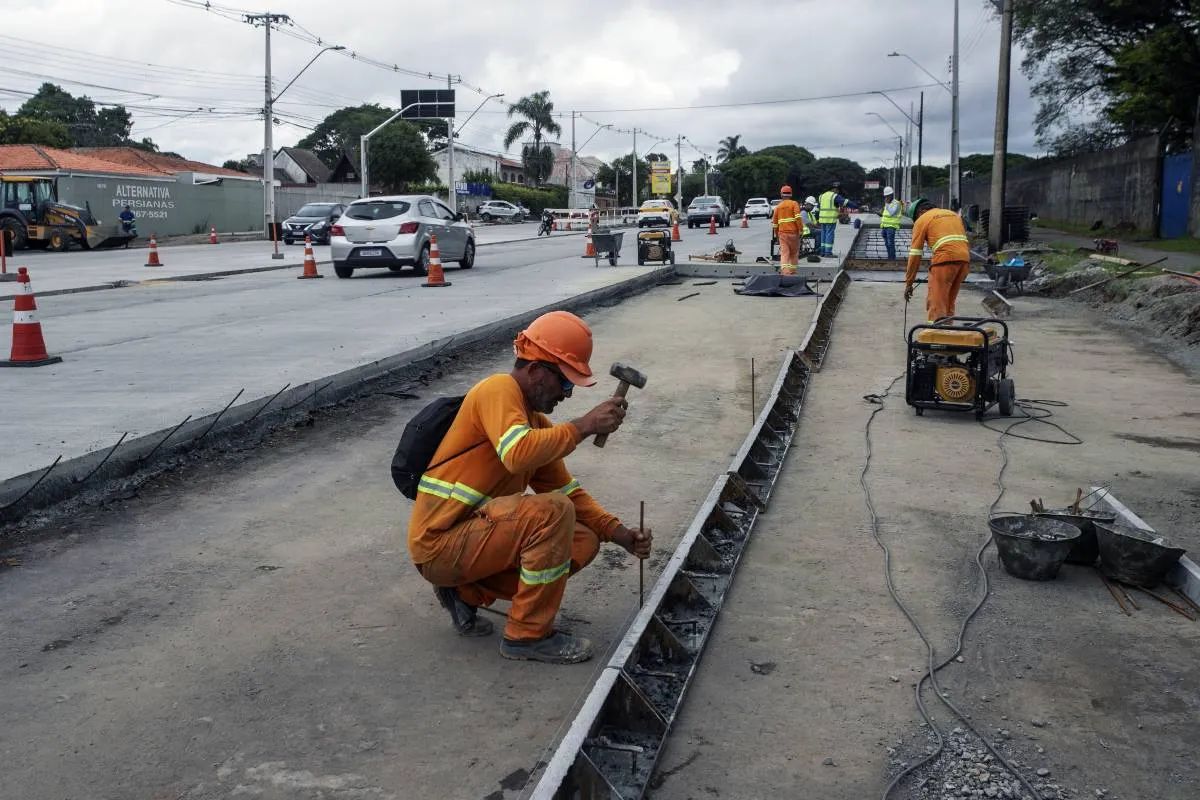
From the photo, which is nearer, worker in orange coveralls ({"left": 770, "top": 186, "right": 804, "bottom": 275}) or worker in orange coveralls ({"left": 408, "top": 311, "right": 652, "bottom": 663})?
worker in orange coveralls ({"left": 408, "top": 311, "right": 652, "bottom": 663})

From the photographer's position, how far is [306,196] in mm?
61125

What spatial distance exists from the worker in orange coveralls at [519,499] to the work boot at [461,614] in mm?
143

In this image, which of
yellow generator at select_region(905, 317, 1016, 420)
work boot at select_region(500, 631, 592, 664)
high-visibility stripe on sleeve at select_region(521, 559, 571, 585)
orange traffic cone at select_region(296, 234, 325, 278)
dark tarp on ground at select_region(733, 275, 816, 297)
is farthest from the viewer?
orange traffic cone at select_region(296, 234, 325, 278)

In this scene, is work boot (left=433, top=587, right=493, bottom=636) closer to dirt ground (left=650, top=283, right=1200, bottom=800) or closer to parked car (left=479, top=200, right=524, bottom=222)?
dirt ground (left=650, top=283, right=1200, bottom=800)

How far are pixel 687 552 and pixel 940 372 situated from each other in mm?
4344

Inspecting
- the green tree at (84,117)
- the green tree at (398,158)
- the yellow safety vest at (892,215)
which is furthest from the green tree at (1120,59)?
the green tree at (84,117)

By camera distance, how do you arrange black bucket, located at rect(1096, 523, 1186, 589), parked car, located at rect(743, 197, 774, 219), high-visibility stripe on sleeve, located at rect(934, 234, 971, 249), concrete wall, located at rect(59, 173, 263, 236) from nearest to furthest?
black bucket, located at rect(1096, 523, 1186, 589) → high-visibility stripe on sleeve, located at rect(934, 234, 971, 249) → concrete wall, located at rect(59, 173, 263, 236) → parked car, located at rect(743, 197, 774, 219)

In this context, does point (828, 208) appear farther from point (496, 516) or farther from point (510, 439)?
point (510, 439)

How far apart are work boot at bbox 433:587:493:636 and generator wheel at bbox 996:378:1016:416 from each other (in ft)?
18.7

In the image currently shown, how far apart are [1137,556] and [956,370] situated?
376 centimetres

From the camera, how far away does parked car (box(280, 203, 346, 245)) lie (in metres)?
38.0

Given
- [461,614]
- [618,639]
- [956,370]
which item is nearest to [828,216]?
[956,370]

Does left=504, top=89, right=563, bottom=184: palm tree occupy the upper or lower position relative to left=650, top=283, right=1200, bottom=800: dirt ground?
upper

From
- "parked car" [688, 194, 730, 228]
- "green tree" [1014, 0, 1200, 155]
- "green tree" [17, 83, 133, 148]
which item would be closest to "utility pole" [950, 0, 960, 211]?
"green tree" [1014, 0, 1200, 155]
